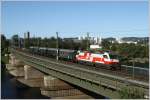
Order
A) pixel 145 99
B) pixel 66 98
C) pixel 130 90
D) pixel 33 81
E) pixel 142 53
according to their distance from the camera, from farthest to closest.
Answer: pixel 142 53 < pixel 33 81 < pixel 66 98 < pixel 130 90 < pixel 145 99

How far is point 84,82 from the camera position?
42.8 metres

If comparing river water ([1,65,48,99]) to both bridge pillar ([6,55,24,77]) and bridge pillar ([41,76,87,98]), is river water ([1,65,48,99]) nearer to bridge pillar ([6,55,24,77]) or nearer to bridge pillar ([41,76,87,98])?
bridge pillar ([41,76,87,98])

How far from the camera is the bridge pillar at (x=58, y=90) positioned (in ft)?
189

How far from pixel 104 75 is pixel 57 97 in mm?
21871

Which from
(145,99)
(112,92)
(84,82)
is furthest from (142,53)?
(145,99)

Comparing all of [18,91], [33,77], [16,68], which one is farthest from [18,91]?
[16,68]

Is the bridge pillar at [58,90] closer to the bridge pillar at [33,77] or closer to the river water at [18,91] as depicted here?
the river water at [18,91]

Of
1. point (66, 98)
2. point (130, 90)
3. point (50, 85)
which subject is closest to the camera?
point (130, 90)

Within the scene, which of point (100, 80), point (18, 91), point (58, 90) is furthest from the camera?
point (18, 91)

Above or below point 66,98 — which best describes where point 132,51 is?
above

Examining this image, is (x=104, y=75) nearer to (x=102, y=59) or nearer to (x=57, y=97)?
(x=102, y=59)

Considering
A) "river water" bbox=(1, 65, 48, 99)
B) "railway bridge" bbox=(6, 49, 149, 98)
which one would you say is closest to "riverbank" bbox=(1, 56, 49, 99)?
"river water" bbox=(1, 65, 48, 99)

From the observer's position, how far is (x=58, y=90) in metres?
59.2

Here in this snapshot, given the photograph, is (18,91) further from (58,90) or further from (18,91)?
(58,90)
